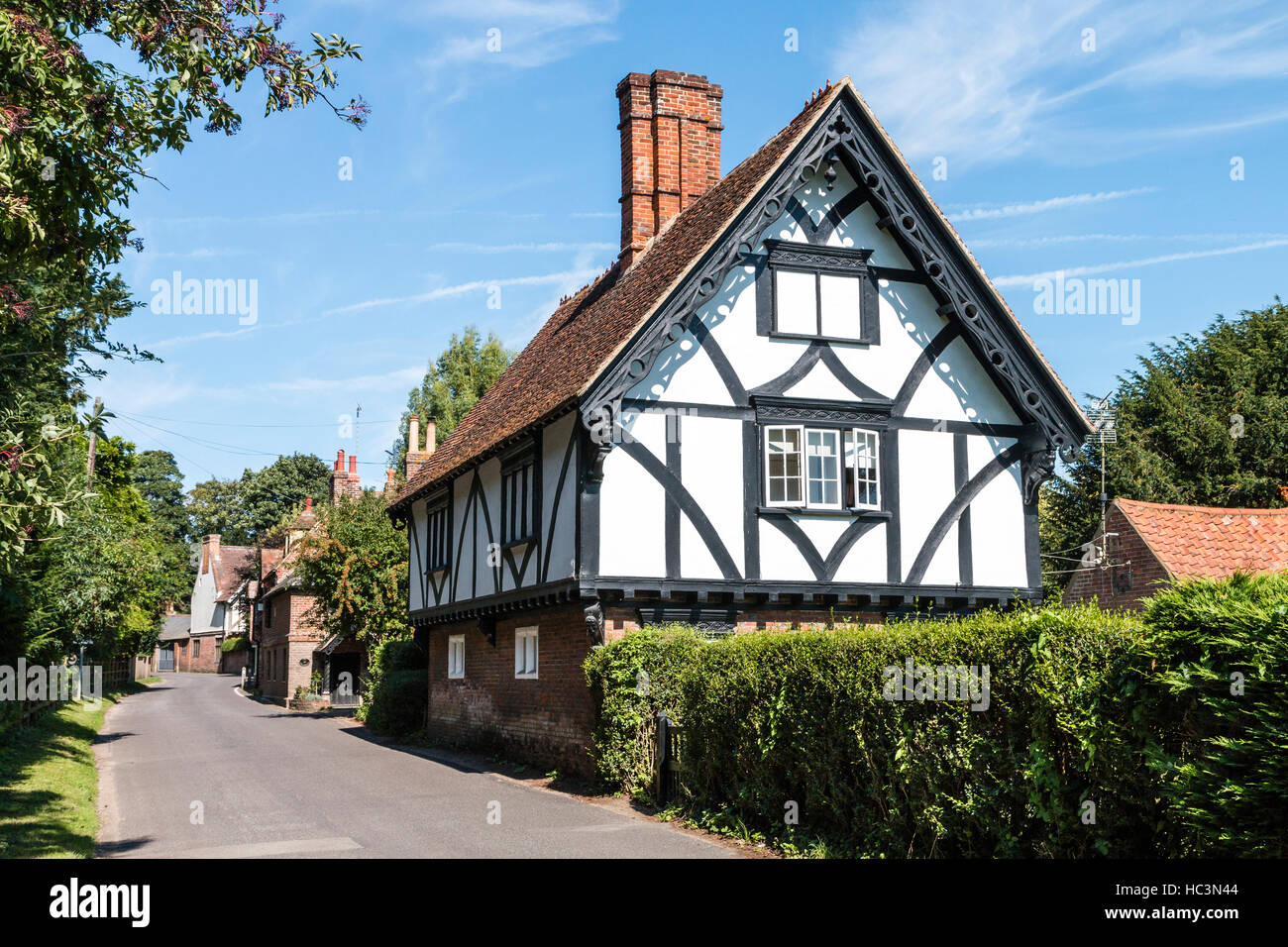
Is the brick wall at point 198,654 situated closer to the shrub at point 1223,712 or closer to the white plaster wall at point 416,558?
the white plaster wall at point 416,558

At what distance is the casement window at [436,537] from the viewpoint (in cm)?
2434

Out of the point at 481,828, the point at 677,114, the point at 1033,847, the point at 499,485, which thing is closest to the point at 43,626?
the point at 499,485

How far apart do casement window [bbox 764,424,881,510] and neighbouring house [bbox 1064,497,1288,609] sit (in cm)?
609

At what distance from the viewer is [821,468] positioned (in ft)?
58.7

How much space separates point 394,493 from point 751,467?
22.3 m

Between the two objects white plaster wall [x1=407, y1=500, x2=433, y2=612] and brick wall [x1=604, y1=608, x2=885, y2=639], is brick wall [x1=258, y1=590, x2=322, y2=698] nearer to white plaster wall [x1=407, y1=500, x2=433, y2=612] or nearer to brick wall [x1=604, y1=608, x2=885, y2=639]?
white plaster wall [x1=407, y1=500, x2=433, y2=612]

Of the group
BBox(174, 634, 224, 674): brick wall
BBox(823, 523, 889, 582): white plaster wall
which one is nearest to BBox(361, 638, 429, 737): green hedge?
BBox(823, 523, 889, 582): white plaster wall

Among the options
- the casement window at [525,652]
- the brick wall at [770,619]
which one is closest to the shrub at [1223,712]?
the brick wall at [770,619]

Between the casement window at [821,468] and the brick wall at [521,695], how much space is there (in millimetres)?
3692

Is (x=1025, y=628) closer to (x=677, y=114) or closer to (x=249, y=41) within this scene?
(x=249, y=41)

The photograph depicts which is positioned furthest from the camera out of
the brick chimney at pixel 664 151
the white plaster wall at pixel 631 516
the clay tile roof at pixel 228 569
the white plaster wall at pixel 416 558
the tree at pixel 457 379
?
the clay tile roof at pixel 228 569

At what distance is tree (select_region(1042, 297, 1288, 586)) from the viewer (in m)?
34.9
